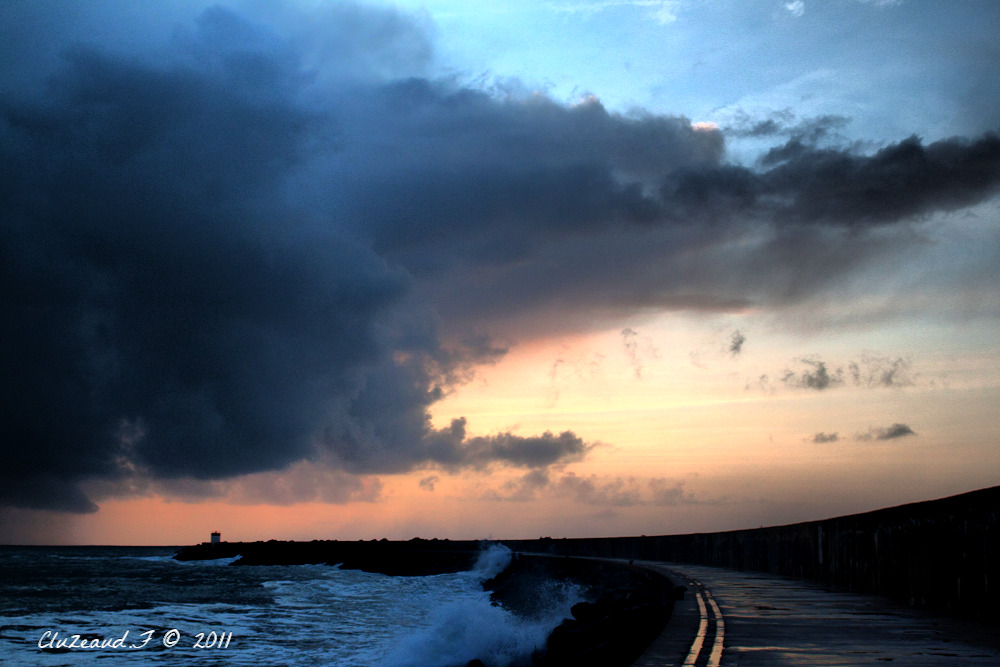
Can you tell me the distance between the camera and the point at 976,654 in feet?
32.6

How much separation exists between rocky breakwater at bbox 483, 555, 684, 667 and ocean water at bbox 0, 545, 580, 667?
1.43 m

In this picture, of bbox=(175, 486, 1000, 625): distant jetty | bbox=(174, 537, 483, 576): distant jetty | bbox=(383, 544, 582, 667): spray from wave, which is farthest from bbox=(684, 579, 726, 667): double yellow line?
bbox=(174, 537, 483, 576): distant jetty

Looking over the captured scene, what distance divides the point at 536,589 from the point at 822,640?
42343 millimetres

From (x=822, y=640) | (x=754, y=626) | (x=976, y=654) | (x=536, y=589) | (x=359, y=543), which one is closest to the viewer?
(x=976, y=654)

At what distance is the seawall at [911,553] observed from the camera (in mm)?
14164

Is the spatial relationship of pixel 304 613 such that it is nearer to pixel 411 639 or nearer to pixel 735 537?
pixel 411 639

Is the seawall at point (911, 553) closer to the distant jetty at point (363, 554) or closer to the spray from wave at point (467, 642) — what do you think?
the spray from wave at point (467, 642)

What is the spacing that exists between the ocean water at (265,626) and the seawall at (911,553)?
8600 millimetres

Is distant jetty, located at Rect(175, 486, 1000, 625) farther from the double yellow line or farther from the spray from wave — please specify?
the spray from wave

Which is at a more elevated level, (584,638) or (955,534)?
(955,534)

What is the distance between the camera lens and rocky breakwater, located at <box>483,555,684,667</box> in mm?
12406

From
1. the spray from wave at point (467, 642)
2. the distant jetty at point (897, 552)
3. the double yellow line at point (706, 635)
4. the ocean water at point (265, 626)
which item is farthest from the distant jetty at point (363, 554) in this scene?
the double yellow line at point (706, 635)

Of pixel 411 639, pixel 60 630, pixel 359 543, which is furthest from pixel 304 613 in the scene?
pixel 359 543

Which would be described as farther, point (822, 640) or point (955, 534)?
point (955, 534)
